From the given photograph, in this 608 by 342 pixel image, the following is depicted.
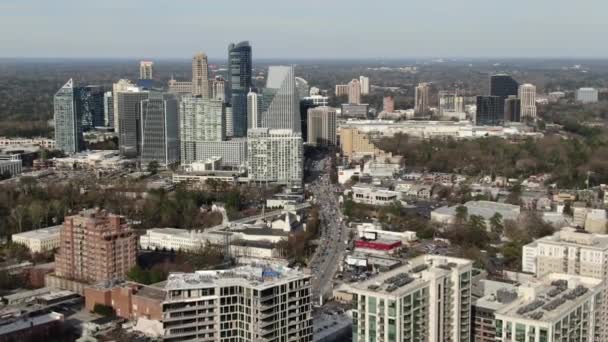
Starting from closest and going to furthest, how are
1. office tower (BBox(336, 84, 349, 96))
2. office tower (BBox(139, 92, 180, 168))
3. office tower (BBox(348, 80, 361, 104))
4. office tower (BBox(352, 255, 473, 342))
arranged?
office tower (BBox(352, 255, 473, 342)), office tower (BBox(139, 92, 180, 168)), office tower (BBox(348, 80, 361, 104)), office tower (BBox(336, 84, 349, 96))

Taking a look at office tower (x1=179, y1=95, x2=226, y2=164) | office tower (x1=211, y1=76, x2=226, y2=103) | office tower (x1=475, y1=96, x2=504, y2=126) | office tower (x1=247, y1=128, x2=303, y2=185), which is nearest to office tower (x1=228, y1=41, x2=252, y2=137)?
office tower (x1=211, y1=76, x2=226, y2=103)

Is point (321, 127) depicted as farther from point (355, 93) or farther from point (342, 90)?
point (342, 90)

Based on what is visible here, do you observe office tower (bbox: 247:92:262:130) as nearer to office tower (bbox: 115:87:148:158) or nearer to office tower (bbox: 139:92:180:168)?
office tower (bbox: 139:92:180:168)

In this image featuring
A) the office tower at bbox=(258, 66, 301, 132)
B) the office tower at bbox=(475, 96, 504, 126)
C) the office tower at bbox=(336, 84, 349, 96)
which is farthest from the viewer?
the office tower at bbox=(336, 84, 349, 96)

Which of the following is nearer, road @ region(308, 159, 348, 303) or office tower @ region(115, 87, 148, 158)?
road @ region(308, 159, 348, 303)

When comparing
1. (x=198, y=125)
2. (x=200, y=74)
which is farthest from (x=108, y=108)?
(x=198, y=125)

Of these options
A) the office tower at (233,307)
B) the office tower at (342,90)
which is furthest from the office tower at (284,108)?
the office tower at (342,90)
